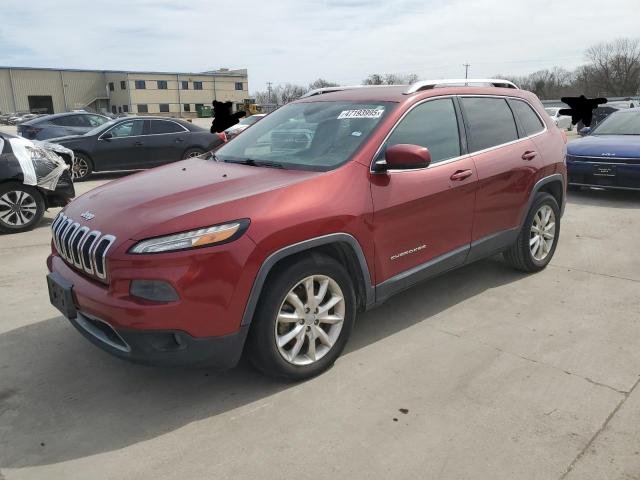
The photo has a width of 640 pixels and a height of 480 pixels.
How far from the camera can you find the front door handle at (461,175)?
4.05 meters

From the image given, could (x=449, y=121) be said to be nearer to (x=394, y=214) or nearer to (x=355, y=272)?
(x=394, y=214)

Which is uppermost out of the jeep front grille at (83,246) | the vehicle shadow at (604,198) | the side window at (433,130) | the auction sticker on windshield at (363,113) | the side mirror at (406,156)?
the auction sticker on windshield at (363,113)

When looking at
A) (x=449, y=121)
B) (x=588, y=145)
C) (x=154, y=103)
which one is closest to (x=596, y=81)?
(x=154, y=103)

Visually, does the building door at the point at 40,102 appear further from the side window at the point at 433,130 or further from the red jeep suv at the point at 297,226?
the side window at the point at 433,130

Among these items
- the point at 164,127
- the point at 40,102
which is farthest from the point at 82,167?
the point at 40,102

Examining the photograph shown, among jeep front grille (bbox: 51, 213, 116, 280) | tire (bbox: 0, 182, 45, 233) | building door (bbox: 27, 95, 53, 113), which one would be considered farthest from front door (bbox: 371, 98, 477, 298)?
building door (bbox: 27, 95, 53, 113)

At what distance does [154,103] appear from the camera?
291ft

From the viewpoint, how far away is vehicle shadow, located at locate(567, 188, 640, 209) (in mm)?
8625

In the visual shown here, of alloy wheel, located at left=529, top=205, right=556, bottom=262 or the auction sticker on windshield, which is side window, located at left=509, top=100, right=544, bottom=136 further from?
the auction sticker on windshield

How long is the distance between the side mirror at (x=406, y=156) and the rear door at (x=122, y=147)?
10.3 metres

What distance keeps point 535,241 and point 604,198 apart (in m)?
4.97

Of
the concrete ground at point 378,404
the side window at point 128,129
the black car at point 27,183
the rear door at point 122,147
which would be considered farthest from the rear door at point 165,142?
the concrete ground at point 378,404

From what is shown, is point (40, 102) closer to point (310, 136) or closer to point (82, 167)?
point (82, 167)

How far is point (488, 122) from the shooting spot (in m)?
4.58
